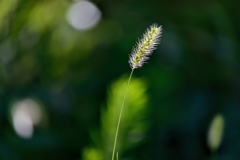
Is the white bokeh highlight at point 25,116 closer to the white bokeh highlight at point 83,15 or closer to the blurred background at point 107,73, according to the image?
the blurred background at point 107,73

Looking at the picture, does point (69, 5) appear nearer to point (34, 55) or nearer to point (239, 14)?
point (34, 55)

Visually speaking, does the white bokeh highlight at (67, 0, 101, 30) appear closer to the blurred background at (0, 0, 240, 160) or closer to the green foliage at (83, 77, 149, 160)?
the blurred background at (0, 0, 240, 160)

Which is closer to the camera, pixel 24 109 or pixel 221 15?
pixel 24 109

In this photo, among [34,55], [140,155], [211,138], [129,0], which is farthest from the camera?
[129,0]

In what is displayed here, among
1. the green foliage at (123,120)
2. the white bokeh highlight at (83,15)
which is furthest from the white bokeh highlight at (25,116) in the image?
the green foliage at (123,120)

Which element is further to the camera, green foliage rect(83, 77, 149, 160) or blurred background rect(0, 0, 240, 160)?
blurred background rect(0, 0, 240, 160)

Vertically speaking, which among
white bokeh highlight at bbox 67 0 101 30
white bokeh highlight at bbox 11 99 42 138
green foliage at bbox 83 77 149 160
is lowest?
green foliage at bbox 83 77 149 160

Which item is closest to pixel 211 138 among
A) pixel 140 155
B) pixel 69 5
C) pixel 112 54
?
pixel 140 155

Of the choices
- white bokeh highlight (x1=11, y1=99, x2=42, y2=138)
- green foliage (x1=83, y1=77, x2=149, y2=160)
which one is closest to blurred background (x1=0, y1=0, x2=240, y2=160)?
white bokeh highlight (x1=11, y1=99, x2=42, y2=138)
